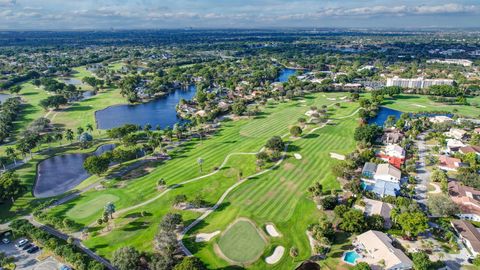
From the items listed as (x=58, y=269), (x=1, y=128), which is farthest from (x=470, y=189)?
(x=1, y=128)

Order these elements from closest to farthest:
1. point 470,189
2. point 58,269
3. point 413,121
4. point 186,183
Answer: point 58,269 → point 470,189 → point 186,183 → point 413,121

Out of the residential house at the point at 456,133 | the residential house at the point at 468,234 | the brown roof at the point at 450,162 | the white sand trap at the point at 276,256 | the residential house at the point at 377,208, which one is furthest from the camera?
the residential house at the point at 456,133

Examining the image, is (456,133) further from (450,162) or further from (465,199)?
(465,199)

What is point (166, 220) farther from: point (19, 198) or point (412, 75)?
point (412, 75)

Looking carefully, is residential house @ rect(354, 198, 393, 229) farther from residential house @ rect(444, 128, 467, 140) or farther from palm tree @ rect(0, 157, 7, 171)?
palm tree @ rect(0, 157, 7, 171)

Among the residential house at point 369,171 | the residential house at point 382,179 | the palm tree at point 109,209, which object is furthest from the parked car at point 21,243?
the residential house at point 369,171

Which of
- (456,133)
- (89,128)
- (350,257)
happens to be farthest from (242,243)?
(456,133)

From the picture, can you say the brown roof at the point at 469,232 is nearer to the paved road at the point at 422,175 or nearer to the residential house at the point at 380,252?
the paved road at the point at 422,175
